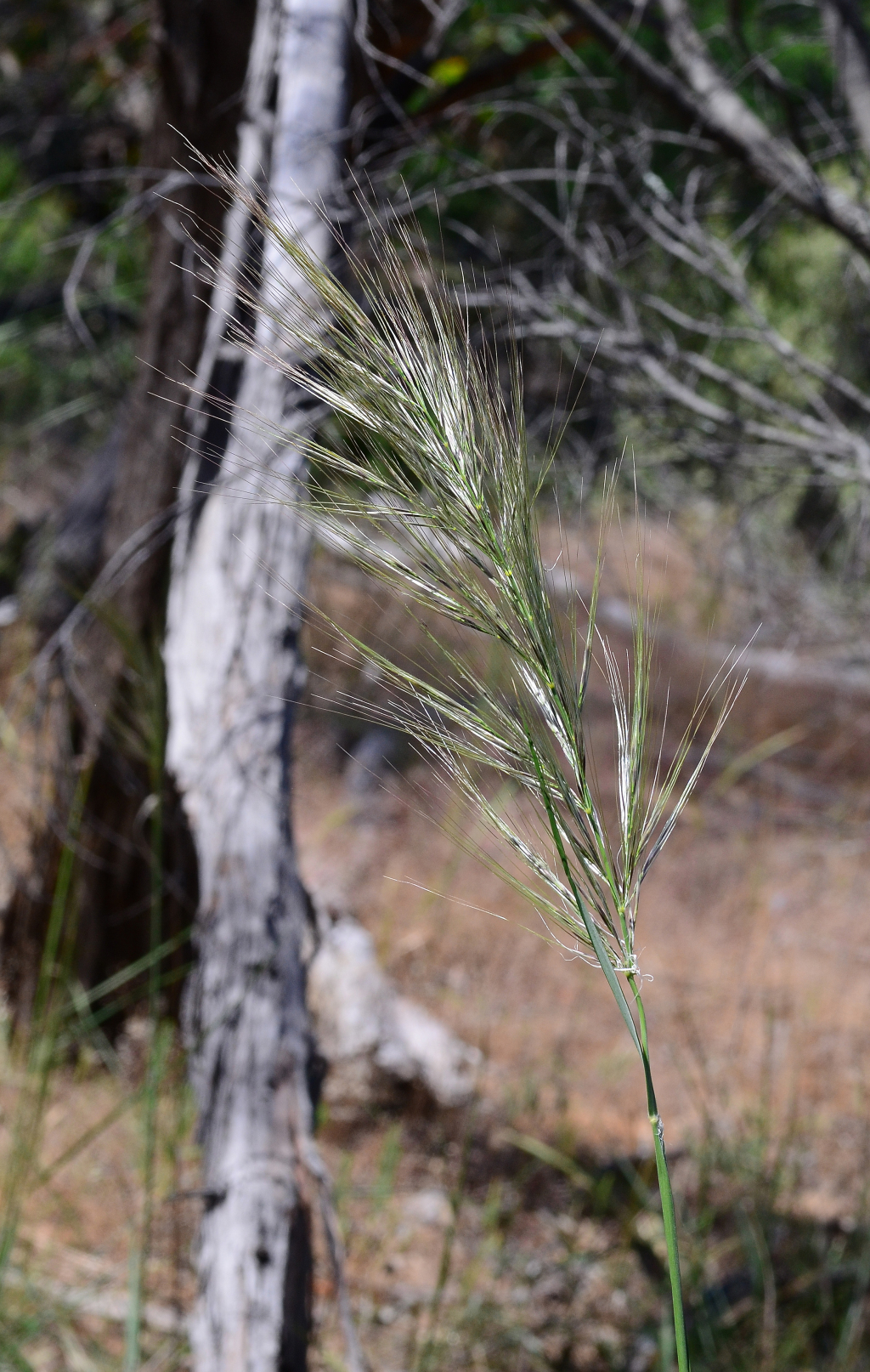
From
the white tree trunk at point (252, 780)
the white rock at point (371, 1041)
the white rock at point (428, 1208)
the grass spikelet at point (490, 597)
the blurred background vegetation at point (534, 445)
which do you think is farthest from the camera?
the white rock at point (371, 1041)

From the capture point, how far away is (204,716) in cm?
191

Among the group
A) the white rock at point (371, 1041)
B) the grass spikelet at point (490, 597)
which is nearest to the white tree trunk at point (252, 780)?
the grass spikelet at point (490, 597)

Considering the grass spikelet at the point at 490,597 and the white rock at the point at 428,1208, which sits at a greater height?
the grass spikelet at the point at 490,597

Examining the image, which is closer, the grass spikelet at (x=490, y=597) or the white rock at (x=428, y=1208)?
the grass spikelet at (x=490, y=597)

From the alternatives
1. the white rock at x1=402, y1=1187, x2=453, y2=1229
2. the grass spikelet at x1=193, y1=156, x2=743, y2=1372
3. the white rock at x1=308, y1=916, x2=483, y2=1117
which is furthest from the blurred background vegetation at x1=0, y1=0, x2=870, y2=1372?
the grass spikelet at x1=193, y1=156, x2=743, y2=1372

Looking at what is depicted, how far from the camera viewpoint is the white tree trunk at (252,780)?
1.45 m

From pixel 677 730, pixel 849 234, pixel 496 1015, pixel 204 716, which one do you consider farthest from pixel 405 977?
pixel 849 234

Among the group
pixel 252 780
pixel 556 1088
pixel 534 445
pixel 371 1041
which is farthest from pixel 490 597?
pixel 371 1041

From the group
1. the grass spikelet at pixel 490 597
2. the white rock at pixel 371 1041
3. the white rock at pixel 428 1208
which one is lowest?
the white rock at pixel 428 1208

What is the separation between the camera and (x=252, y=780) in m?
1.82

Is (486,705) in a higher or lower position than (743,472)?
lower

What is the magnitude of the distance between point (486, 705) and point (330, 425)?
74.0 inches

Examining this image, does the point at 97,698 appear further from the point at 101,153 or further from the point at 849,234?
the point at 101,153

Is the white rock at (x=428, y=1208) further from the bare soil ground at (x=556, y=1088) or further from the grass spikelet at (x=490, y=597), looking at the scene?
the grass spikelet at (x=490, y=597)
